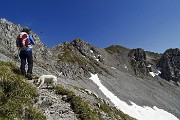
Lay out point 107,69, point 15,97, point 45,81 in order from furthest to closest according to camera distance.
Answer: point 107,69 → point 45,81 → point 15,97

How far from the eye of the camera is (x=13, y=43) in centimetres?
8650

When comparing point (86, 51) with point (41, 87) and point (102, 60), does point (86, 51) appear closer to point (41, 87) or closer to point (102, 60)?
point (102, 60)

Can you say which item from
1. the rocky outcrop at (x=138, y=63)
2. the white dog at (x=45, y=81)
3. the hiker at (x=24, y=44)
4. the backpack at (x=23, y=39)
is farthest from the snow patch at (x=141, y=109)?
the backpack at (x=23, y=39)

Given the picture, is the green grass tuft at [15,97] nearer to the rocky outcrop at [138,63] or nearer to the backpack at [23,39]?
the backpack at [23,39]

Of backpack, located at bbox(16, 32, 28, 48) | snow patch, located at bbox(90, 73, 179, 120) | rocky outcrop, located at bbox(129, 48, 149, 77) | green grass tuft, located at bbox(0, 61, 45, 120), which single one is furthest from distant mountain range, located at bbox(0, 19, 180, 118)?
green grass tuft, located at bbox(0, 61, 45, 120)

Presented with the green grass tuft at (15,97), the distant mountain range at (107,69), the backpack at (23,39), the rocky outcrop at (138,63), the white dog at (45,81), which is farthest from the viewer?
the rocky outcrop at (138,63)

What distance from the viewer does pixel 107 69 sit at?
13788 cm

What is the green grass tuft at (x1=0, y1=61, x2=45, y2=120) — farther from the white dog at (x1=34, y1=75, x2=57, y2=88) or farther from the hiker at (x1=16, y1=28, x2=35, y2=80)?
the hiker at (x1=16, y1=28, x2=35, y2=80)

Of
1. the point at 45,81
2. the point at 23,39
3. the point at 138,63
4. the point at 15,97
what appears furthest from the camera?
the point at 138,63

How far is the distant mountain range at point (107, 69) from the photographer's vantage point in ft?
309

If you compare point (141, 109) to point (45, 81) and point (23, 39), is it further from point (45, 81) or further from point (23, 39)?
point (23, 39)

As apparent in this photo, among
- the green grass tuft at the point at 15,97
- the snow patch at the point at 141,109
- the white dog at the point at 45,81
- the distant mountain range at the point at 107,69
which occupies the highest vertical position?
the distant mountain range at the point at 107,69

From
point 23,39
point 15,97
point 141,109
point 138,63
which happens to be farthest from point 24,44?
point 138,63

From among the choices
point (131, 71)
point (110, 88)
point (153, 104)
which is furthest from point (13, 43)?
point (131, 71)
